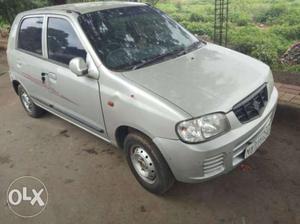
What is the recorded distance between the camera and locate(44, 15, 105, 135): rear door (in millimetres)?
3473

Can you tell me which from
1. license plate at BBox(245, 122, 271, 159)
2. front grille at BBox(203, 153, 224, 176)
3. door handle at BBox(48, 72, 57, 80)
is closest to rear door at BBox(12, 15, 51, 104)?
door handle at BBox(48, 72, 57, 80)

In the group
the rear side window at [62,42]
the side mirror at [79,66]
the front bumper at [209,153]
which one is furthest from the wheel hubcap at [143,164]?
the rear side window at [62,42]

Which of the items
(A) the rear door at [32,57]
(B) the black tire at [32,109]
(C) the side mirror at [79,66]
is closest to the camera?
(C) the side mirror at [79,66]

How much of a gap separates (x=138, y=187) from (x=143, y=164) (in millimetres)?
367

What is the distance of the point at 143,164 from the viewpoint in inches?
128

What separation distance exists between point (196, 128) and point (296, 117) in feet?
7.07

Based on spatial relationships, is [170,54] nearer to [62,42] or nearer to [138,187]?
[62,42]

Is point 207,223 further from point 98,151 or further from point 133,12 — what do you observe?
point 133,12

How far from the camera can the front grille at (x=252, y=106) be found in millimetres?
2834

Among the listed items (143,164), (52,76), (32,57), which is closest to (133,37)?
(52,76)

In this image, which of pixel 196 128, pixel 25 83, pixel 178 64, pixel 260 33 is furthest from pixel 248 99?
pixel 260 33

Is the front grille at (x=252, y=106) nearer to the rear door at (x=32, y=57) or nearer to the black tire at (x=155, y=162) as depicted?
the black tire at (x=155, y=162)

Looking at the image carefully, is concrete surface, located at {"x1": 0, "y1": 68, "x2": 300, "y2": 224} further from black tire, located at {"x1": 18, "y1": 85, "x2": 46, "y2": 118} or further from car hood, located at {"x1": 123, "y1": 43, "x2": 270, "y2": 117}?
car hood, located at {"x1": 123, "y1": 43, "x2": 270, "y2": 117}

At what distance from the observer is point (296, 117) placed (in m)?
4.23
